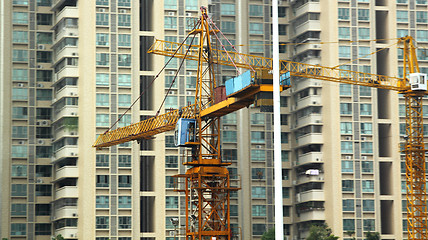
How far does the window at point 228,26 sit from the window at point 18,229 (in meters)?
36.6

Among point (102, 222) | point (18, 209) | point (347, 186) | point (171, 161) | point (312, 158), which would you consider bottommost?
point (102, 222)

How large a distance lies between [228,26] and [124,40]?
15041mm

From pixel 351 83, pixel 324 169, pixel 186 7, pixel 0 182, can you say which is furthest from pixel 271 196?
pixel 0 182

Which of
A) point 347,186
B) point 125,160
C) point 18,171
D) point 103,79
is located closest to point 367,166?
point 347,186

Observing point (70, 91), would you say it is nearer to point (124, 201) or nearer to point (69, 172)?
point (69, 172)

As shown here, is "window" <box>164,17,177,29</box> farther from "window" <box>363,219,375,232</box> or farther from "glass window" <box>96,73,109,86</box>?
"window" <box>363,219,375,232</box>

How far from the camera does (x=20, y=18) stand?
114 m

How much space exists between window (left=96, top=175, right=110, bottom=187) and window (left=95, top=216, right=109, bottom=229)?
4.07m

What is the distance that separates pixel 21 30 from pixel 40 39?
2730 mm

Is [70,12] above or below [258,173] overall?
above

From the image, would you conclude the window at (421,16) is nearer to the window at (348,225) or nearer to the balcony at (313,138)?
the balcony at (313,138)

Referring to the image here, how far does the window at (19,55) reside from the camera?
11344cm

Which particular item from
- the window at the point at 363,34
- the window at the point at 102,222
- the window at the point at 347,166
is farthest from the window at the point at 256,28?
the window at the point at 102,222

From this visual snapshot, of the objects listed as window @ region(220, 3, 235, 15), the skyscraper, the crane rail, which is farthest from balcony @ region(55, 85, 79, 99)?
window @ region(220, 3, 235, 15)
